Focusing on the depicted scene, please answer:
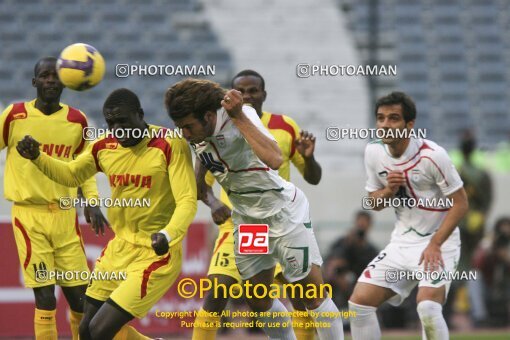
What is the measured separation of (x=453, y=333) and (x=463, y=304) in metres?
3.24

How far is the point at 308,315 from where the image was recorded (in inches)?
304

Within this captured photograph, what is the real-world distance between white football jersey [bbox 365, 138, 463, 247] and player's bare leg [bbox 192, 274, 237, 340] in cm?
134

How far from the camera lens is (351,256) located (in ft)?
37.4

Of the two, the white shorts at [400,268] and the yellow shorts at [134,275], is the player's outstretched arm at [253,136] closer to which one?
the yellow shorts at [134,275]

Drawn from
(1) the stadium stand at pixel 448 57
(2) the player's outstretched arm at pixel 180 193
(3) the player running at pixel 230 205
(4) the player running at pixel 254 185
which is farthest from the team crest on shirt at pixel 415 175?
(1) the stadium stand at pixel 448 57

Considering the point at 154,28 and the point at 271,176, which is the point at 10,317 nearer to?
the point at 271,176

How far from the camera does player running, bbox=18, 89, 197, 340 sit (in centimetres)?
635

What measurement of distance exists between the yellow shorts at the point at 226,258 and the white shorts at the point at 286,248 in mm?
438

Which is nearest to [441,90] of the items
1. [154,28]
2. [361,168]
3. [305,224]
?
[361,168]

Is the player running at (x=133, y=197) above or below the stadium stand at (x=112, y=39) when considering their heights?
below

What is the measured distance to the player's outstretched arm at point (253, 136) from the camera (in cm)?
614

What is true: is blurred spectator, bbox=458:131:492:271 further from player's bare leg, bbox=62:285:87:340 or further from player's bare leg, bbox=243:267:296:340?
player's bare leg, bbox=62:285:87:340

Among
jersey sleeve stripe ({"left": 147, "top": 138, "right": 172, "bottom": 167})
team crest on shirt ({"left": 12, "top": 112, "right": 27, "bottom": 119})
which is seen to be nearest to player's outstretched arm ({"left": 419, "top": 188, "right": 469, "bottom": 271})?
jersey sleeve stripe ({"left": 147, "top": 138, "right": 172, "bottom": 167})

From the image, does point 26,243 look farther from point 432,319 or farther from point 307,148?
point 432,319
